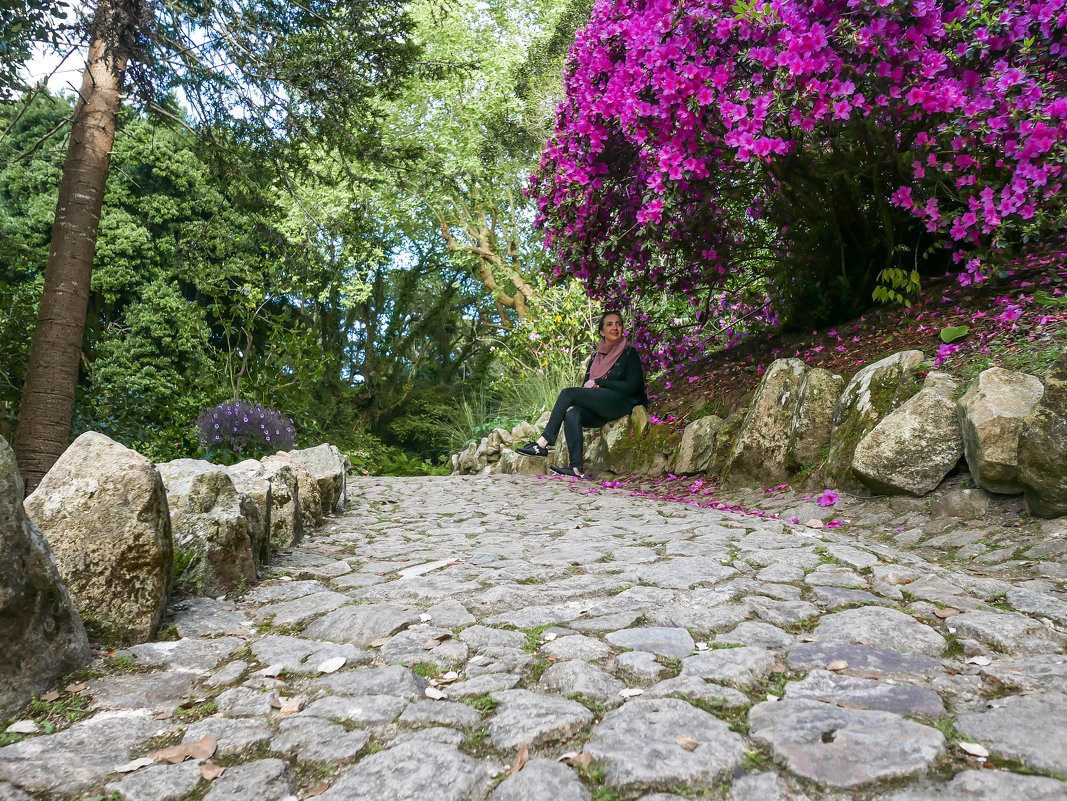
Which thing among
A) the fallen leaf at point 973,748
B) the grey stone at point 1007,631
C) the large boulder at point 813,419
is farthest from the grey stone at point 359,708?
the large boulder at point 813,419

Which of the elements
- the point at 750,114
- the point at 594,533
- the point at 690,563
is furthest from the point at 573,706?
the point at 750,114

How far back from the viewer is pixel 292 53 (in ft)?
18.4

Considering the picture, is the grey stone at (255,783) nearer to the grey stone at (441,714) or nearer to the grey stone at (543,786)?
the grey stone at (441,714)

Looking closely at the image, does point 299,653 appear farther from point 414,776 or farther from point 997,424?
point 997,424

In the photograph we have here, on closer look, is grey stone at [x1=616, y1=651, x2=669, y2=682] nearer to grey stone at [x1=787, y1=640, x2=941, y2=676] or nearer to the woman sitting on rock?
grey stone at [x1=787, y1=640, x2=941, y2=676]

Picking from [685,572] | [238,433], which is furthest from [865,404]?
[238,433]

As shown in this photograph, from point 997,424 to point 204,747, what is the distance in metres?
3.45

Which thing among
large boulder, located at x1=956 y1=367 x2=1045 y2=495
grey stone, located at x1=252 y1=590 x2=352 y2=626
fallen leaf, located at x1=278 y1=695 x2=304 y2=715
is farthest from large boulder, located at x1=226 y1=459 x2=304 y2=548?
large boulder, located at x1=956 y1=367 x2=1045 y2=495

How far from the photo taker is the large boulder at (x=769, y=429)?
5.08 meters

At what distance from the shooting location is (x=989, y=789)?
125 centimetres

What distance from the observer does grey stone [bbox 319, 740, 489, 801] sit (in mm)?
1362

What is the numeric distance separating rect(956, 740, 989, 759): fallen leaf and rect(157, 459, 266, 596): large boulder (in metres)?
2.54

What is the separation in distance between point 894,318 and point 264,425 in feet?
Result: 18.4

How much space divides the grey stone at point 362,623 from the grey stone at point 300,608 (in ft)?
0.27
